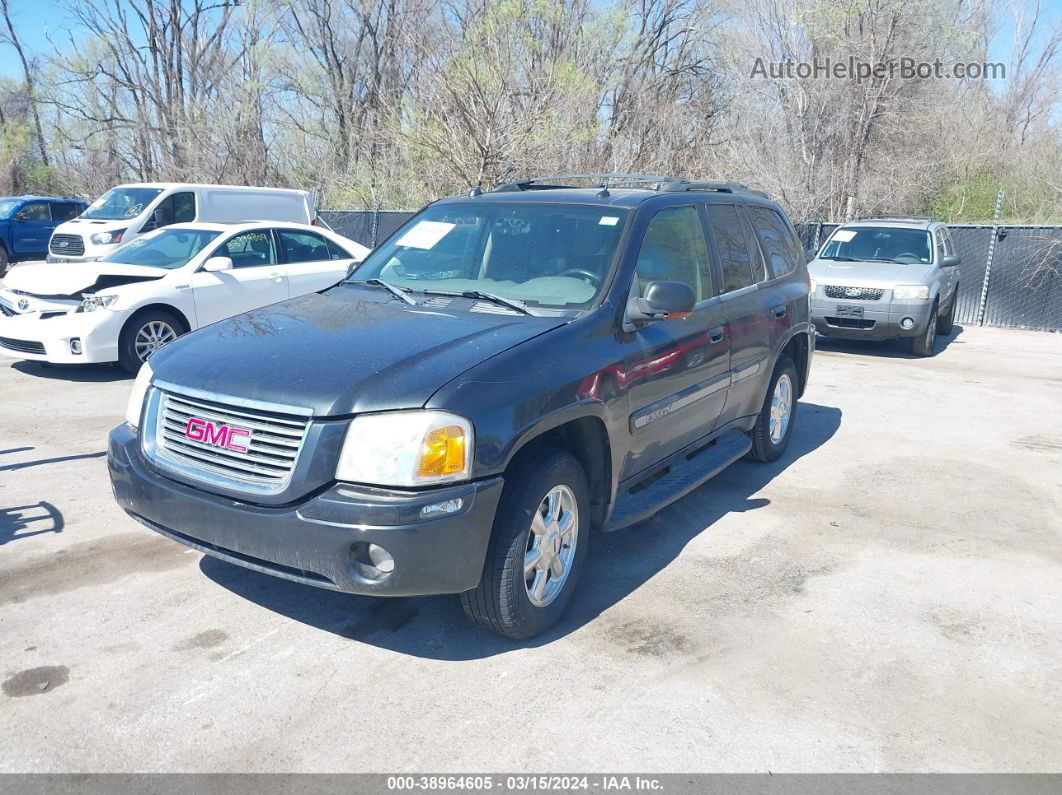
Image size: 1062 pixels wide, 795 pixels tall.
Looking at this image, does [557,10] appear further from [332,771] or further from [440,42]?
[332,771]

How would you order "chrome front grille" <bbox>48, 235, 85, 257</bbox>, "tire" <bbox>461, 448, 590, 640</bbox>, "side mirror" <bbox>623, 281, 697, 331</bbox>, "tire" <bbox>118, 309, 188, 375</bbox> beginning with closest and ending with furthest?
1. "tire" <bbox>461, 448, 590, 640</bbox>
2. "side mirror" <bbox>623, 281, 697, 331</bbox>
3. "tire" <bbox>118, 309, 188, 375</bbox>
4. "chrome front grille" <bbox>48, 235, 85, 257</bbox>

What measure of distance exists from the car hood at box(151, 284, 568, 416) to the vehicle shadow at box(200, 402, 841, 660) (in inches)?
39.1

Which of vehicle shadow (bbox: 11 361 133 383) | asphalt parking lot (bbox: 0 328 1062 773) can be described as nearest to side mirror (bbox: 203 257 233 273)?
vehicle shadow (bbox: 11 361 133 383)

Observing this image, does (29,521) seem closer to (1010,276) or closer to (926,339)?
(926,339)

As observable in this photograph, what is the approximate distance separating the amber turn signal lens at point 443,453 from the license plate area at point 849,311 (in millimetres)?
9321

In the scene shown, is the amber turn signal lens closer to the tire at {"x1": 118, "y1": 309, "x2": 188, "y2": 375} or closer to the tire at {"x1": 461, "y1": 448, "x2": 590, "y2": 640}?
the tire at {"x1": 461, "y1": 448, "x2": 590, "y2": 640}

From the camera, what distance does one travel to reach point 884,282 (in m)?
11.3

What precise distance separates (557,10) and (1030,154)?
43.4 feet

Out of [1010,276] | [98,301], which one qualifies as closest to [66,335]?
[98,301]

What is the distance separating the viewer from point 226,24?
103 ft

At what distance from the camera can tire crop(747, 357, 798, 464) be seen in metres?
6.22

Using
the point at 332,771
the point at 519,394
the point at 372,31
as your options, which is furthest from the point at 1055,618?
the point at 372,31

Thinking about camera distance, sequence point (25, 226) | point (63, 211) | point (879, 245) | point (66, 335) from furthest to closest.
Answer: point (63, 211) → point (25, 226) → point (879, 245) → point (66, 335)

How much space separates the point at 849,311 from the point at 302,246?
22.5 ft
